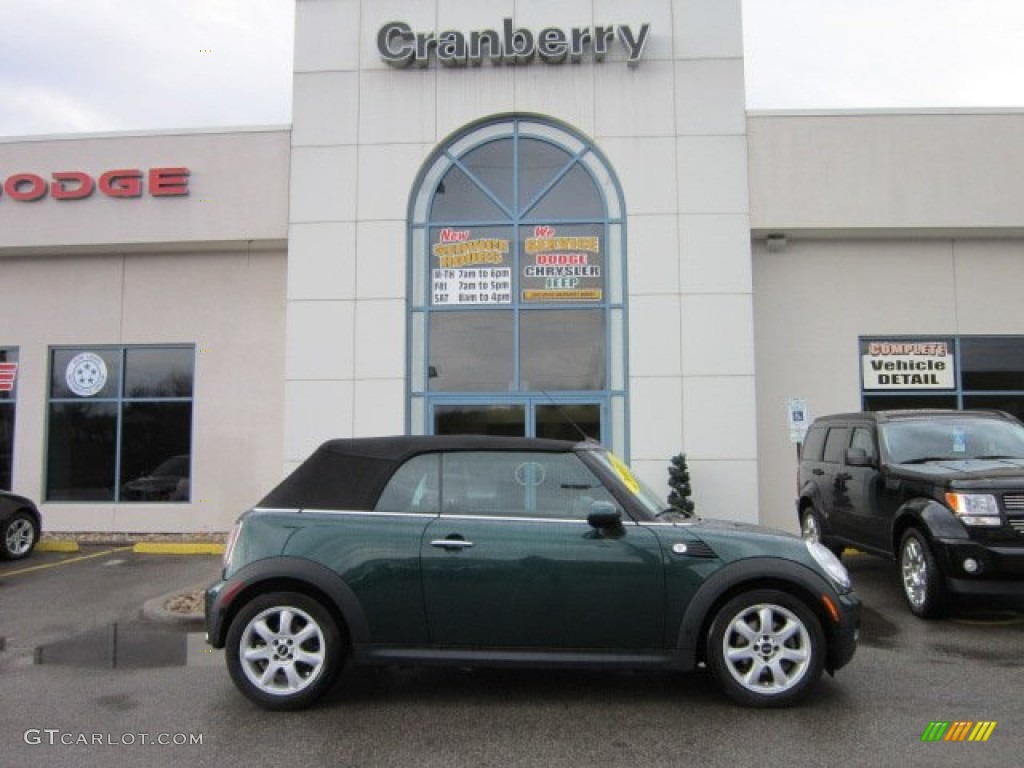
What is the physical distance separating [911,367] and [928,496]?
6469 mm

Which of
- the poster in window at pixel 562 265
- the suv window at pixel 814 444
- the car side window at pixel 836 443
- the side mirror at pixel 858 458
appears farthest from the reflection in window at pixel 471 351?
the side mirror at pixel 858 458

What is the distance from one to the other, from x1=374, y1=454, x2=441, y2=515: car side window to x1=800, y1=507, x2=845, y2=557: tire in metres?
5.93

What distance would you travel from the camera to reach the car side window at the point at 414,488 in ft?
16.5

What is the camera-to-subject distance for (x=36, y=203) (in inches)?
534

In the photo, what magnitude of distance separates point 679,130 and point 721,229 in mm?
1654

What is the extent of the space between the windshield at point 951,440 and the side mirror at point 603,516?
14.9 ft

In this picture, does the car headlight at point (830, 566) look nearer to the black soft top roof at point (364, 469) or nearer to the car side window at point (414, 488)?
the black soft top roof at point (364, 469)

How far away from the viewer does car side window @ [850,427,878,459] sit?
843cm

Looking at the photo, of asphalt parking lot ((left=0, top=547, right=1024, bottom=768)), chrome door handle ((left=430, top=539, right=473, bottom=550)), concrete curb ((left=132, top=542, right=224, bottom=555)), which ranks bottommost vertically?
asphalt parking lot ((left=0, top=547, right=1024, bottom=768))

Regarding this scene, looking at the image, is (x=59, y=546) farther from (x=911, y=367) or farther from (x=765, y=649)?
(x=911, y=367)

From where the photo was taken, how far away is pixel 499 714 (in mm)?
4730

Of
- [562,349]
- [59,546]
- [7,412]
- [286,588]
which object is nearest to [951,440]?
[562,349]

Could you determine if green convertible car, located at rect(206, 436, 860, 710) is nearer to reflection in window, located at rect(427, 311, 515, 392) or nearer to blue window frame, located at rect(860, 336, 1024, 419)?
reflection in window, located at rect(427, 311, 515, 392)

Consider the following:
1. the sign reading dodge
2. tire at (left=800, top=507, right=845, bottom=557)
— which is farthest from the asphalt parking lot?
the sign reading dodge
